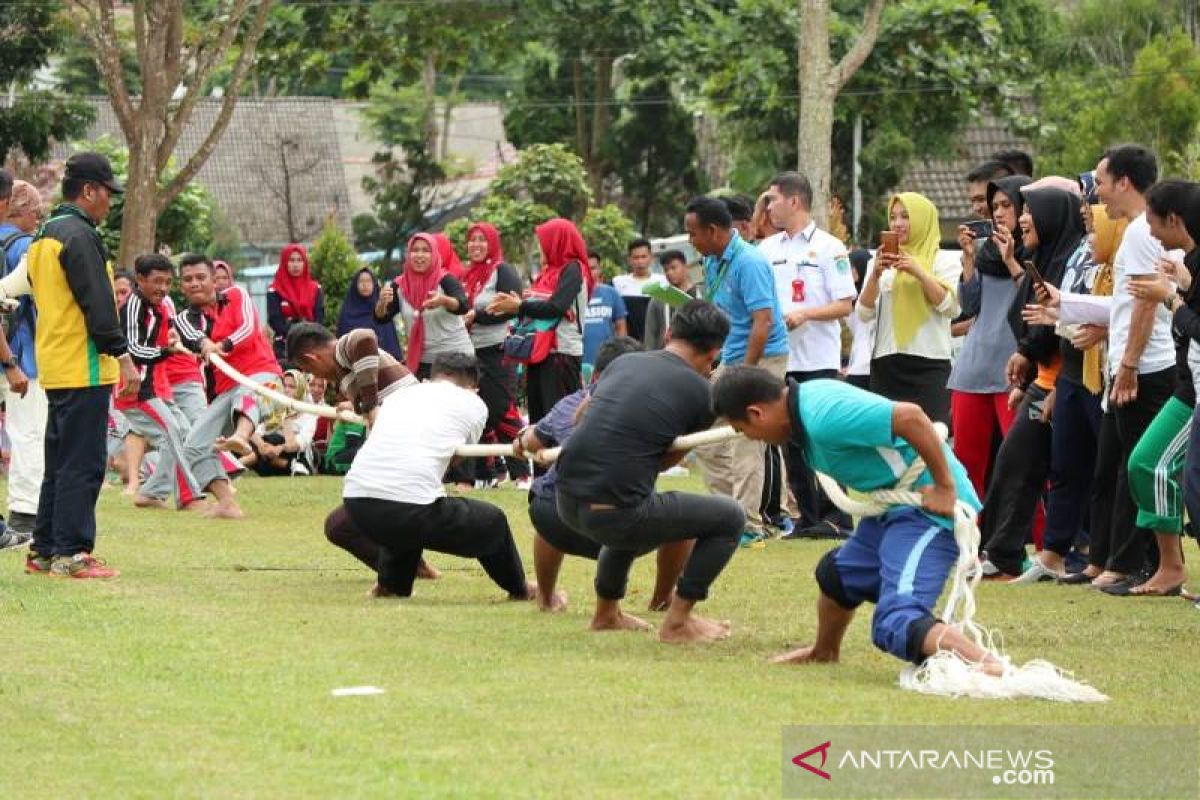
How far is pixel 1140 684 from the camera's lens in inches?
311

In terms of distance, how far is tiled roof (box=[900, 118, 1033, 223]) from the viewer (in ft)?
152

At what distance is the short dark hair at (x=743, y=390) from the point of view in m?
8.00

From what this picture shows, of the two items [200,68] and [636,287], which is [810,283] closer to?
[636,287]

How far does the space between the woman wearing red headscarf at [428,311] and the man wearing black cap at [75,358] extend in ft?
20.4

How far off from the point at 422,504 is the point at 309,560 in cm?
260

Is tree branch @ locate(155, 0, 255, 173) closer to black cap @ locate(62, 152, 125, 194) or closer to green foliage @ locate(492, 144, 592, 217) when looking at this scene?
black cap @ locate(62, 152, 125, 194)

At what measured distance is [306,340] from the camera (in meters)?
11.8

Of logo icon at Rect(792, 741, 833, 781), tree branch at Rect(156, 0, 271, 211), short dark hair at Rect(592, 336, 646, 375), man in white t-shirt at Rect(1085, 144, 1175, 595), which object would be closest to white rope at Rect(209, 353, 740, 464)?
short dark hair at Rect(592, 336, 646, 375)

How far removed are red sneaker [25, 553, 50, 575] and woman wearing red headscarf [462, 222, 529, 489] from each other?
678 centimetres

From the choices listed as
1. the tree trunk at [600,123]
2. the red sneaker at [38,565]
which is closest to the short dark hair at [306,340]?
the red sneaker at [38,565]

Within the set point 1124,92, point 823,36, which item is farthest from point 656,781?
point 1124,92

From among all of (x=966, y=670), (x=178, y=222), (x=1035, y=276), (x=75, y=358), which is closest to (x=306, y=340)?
(x=75, y=358)

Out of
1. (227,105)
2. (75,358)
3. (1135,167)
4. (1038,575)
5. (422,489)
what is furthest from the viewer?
(227,105)

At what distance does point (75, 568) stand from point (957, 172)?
1528 inches
